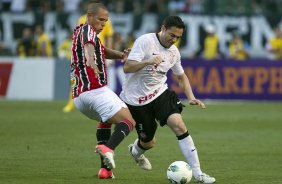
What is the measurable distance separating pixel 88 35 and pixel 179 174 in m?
1.89

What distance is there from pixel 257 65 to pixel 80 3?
8512 mm

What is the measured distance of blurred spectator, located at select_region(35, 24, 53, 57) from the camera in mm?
28141

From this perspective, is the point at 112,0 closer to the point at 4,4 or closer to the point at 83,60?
the point at 4,4

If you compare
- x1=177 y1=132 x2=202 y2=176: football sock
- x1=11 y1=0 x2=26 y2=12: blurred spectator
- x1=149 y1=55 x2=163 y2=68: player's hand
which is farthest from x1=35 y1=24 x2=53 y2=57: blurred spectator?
x1=149 y1=55 x2=163 y2=68: player's hand

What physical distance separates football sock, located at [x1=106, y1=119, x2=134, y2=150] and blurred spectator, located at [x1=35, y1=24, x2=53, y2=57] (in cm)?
1934

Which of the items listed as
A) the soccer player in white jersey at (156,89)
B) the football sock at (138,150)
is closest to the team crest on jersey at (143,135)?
the soccer player in white jersey at (156,89)

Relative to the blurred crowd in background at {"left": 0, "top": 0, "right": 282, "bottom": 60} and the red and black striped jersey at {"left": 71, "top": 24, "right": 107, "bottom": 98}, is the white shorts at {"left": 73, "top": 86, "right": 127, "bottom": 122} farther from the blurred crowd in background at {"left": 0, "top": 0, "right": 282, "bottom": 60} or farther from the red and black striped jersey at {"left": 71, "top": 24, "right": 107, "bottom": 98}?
the blurred crowd in background at {"left": 0, "top": 0, "right": 282, "bottom": 60}

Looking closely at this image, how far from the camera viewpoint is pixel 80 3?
3047cm

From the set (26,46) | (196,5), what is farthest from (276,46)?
(26,46)

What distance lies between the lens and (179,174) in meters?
8.87

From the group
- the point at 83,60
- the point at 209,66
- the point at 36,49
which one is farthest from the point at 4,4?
the point at 83,60

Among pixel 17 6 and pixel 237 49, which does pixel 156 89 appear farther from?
pixel 17 6

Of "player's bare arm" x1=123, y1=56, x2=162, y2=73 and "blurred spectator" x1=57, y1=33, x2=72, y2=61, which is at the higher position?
"player's bare arm" x1=123, y1=56, x2=162, y2=73

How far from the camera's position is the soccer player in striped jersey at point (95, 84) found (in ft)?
29.7
